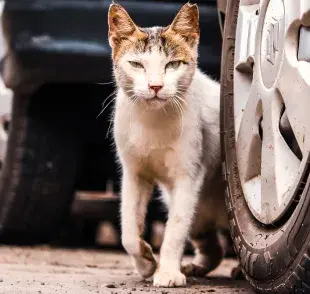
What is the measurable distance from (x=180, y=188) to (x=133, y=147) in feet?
0.89

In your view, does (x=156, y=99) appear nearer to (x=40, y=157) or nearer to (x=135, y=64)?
(x=135, y=64)

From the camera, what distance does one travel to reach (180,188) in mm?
4176

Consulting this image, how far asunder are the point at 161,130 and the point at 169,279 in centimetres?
64

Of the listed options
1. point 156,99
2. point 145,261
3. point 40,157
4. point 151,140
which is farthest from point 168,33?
point 40,157

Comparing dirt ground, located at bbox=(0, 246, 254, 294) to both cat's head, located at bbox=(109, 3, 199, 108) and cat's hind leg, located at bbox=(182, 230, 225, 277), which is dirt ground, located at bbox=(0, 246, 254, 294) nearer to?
cat's hind leg, located at bbox=(182, 230, 225, 277)

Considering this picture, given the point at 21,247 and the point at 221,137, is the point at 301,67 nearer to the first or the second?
the point at 221,137

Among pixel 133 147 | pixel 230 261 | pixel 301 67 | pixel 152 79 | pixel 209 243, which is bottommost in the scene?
pixel 230 261

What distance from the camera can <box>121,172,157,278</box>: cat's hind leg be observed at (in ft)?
13.7

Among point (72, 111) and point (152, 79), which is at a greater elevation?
point (152, 79)

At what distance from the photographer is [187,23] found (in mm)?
4164

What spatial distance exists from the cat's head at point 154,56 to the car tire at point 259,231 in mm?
177

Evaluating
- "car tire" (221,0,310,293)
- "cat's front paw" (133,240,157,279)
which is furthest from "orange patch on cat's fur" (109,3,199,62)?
"cat's front paw" (133,240,157,279)

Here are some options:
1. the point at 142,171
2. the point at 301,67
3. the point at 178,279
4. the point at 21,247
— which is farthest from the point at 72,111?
the point at 301,67

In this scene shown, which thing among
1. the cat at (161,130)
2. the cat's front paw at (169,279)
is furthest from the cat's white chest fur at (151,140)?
the cat's front paw at (169,279)
